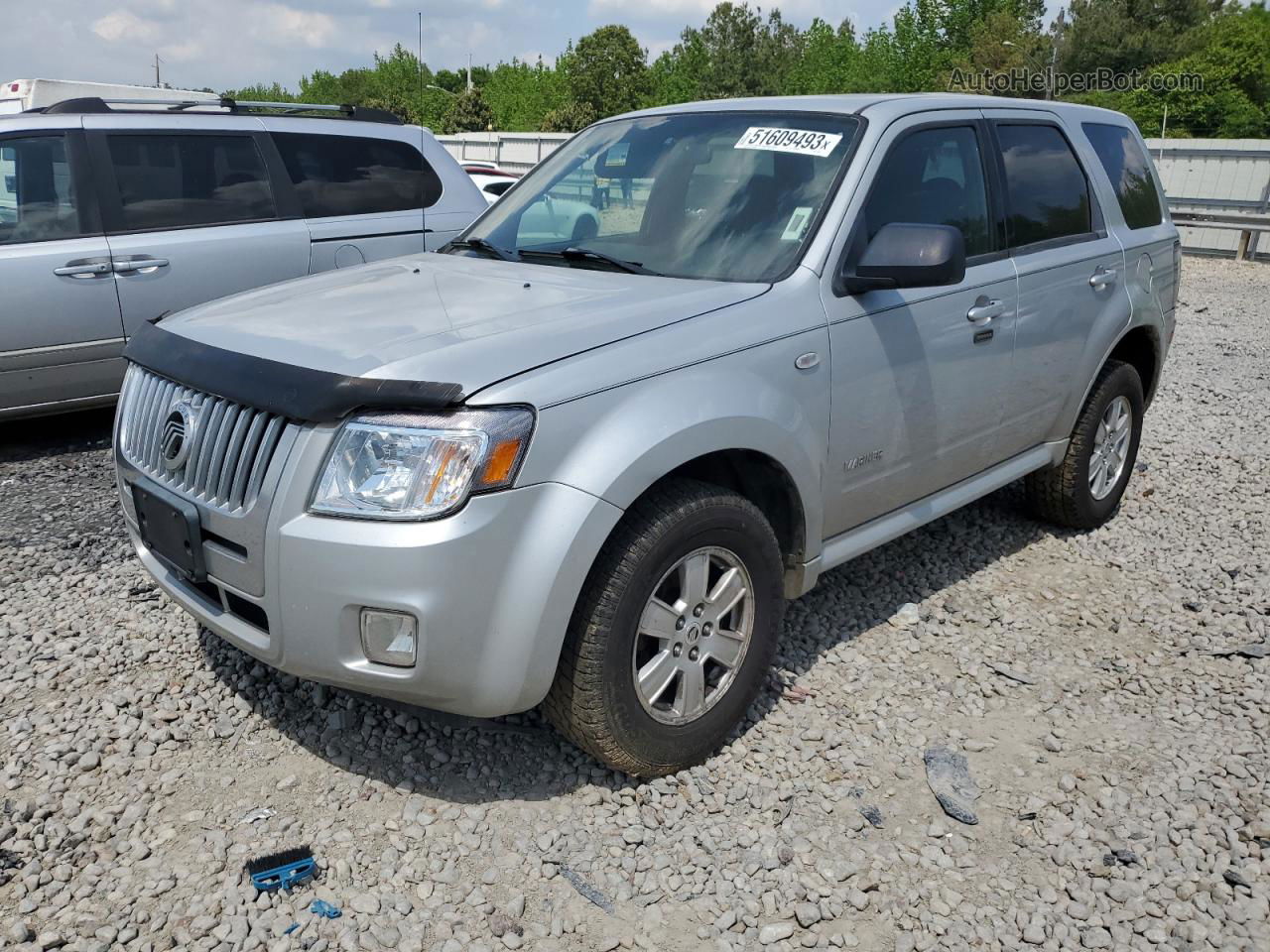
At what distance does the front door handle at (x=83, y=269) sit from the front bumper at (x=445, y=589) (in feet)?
12.3

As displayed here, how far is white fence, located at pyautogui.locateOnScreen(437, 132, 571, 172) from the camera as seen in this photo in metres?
38.4

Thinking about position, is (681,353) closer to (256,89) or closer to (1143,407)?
(1143,407)

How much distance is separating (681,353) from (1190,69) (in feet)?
200

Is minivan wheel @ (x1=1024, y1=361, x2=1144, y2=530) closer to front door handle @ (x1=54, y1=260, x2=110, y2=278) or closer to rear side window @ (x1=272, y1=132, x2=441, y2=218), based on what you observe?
rear side window @ (x1=272, y1=132, x2=441, y2=218)

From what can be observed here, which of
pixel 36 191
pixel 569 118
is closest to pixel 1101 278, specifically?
pixel 36 191

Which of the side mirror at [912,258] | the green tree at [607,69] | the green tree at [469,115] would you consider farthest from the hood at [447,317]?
the green tree at [469,115]

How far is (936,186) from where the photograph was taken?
3.88 m

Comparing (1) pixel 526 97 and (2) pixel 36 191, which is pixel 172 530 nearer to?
(2) pixel 36 191

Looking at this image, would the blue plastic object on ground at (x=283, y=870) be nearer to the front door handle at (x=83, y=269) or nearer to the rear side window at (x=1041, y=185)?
the rear side window at (x=1041, y=185)

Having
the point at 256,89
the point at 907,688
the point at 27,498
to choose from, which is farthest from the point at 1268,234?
the point at 256,89

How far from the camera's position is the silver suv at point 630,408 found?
2561 millimetres

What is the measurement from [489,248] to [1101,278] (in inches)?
103

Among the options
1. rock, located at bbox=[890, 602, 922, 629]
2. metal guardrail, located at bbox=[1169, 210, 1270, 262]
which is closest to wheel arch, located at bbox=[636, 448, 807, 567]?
rock, located at bbox=[890, 602, 922, 629]

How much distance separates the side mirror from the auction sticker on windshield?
45 centimetres
